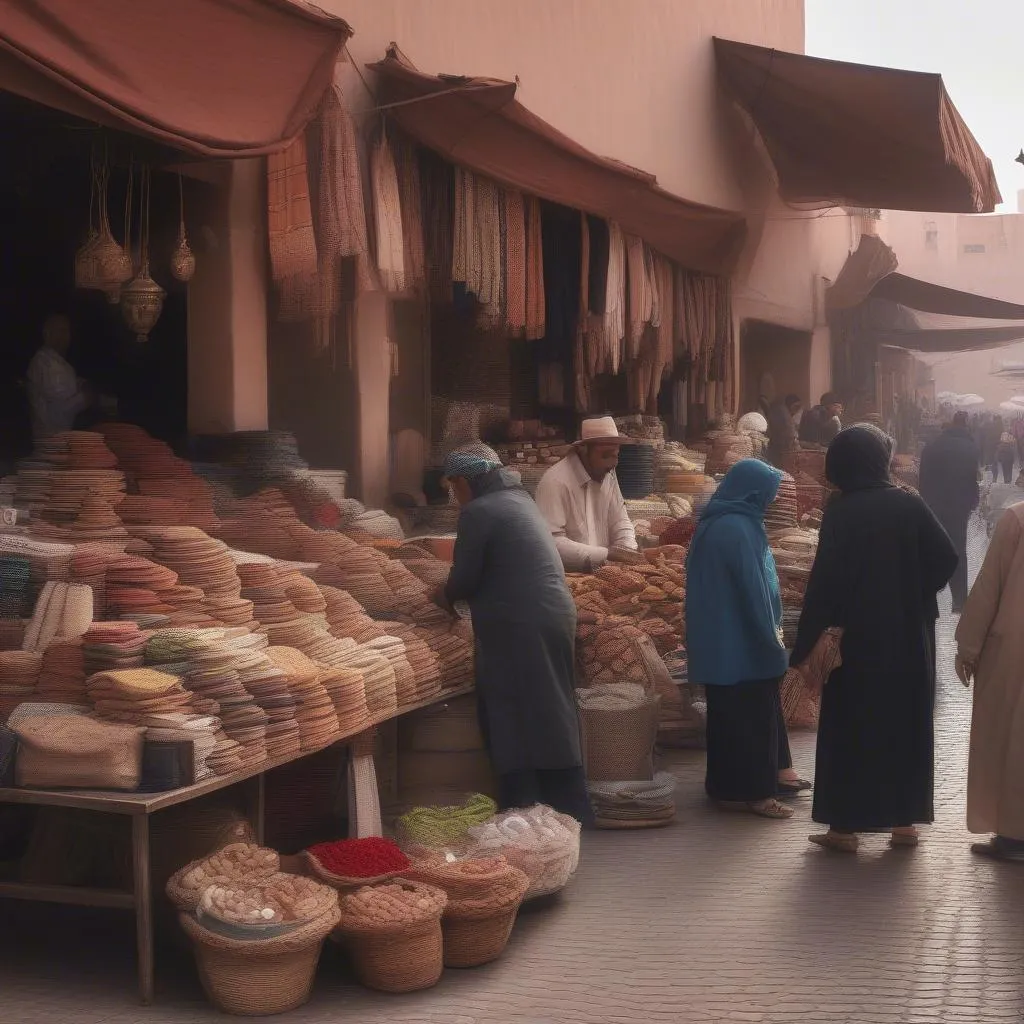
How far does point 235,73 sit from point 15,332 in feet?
12.6

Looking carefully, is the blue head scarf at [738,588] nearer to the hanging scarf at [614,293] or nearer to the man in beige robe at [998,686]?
the man in beige robe at [998,686]

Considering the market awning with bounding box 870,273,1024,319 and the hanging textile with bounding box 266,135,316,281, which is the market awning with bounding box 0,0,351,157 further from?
the market awning with bounding box 870,273,1024,319

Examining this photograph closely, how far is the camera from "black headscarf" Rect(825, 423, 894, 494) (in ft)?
19.9

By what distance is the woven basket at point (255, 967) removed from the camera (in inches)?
168

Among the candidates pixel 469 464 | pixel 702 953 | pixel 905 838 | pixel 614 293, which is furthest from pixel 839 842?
pixel 614 293

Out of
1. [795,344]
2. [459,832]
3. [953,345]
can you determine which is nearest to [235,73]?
[459,832]

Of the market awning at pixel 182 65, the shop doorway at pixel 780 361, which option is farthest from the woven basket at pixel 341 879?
the shop doorway at pixel 780 361

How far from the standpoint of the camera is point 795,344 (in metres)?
19.1

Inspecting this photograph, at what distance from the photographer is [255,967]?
428 cm

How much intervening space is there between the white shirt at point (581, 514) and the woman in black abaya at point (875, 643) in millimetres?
1960

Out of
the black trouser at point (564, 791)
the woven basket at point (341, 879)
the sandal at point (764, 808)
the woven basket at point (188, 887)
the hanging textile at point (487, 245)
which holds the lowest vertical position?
the sandal at point (764, 808)

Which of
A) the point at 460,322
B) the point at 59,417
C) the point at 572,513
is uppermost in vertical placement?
the point at 460,322

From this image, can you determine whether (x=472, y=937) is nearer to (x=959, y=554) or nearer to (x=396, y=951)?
(x=396, y=951)

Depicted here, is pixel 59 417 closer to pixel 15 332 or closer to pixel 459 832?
pixel 15 332
